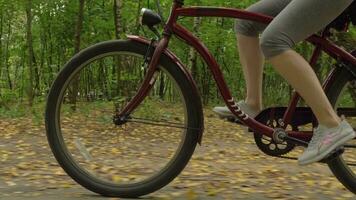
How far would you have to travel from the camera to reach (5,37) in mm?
23812

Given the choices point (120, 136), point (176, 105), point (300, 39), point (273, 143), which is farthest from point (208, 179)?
point (300, 39)

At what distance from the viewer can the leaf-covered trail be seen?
357 cm

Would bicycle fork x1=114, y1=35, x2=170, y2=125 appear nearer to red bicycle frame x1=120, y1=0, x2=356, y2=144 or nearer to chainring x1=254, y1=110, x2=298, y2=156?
red bicycle frame x1=120, y1=0, x2=356, y2=144

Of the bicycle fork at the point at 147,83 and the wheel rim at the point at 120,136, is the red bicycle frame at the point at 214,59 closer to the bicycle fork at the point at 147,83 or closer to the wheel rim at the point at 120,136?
the bicycle fork at the point at 147,83

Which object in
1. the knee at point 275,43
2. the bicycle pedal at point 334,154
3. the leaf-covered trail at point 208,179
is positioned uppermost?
the knee at point 275,43

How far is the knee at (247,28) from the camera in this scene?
3.33 meters

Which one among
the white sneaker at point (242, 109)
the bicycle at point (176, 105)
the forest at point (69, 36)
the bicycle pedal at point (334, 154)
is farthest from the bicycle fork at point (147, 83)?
the forest at point (69, 36)

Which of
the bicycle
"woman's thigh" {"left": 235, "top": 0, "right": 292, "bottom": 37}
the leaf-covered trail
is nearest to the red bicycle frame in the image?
the bicycle

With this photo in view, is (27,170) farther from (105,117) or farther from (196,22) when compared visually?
(196,22)

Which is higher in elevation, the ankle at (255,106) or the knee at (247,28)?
the knee at (247,28)

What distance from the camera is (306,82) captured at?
302 cm

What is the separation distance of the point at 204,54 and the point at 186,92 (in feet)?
0.90

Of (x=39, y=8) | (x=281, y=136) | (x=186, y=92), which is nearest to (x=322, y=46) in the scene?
(x=281, y=136)

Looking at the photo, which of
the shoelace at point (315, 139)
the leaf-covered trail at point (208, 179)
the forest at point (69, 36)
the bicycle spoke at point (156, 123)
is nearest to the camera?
the shoelace at point (315, 139)
